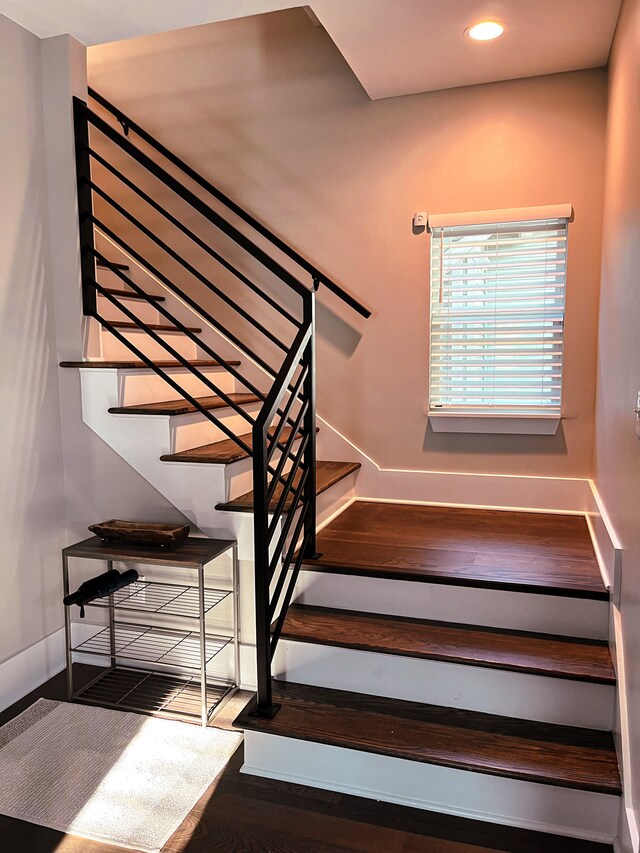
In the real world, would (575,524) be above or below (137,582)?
above

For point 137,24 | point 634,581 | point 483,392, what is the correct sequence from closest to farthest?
point 634,581 → point 137,24 → point 483,392

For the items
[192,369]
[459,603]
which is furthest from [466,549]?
[192,369]

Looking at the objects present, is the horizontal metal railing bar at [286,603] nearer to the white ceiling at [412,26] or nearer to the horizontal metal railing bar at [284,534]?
the horizontal metal railing bar at [284,534]

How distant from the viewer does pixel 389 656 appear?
2.29 metres

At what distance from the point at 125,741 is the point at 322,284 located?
2464 millimetres

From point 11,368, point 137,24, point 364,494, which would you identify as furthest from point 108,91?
point 364,494

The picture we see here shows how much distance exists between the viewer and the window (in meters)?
3.30

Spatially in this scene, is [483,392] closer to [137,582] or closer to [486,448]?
[486,448]

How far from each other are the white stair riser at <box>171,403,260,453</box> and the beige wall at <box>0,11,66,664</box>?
1.96ft

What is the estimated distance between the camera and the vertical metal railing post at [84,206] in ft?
9.53

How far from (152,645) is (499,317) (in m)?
2.36

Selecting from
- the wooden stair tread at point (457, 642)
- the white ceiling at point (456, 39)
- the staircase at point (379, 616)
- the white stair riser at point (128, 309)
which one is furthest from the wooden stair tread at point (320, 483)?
the white ceiling at point (456, 39)

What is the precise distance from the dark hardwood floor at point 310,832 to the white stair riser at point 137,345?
76.2 inches

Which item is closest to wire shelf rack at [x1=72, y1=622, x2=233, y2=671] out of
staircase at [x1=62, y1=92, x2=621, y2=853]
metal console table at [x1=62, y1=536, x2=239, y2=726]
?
metal console table at [x1=62, y1=536, x2=239, y2=726]
